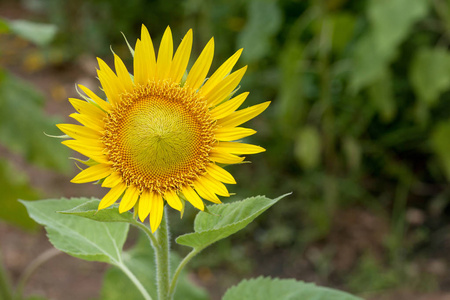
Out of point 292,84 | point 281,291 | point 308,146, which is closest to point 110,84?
point 281,291

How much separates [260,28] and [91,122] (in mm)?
1960

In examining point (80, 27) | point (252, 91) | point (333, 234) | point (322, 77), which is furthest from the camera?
point (80, 27)

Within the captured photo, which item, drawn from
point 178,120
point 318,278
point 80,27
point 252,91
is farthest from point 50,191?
point 178,120

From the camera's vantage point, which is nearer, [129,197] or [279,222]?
[129,197]

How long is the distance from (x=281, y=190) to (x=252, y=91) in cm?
63

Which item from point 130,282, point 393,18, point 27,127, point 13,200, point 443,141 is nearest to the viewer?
point 130,282

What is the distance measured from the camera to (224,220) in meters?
0.81

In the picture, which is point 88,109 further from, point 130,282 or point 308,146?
point 308,146

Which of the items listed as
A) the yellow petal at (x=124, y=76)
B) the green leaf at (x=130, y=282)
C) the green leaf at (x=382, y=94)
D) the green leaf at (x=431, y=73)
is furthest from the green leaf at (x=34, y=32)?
the green leaf at (x=431, y=73)

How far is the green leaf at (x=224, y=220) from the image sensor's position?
2.45 ft

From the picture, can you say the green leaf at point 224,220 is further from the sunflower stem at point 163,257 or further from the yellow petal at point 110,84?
the yellow petal at point 110,84

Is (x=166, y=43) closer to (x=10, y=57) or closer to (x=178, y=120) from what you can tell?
(x=178, y=120)

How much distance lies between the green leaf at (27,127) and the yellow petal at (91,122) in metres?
1.26

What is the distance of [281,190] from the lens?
9.75ft
